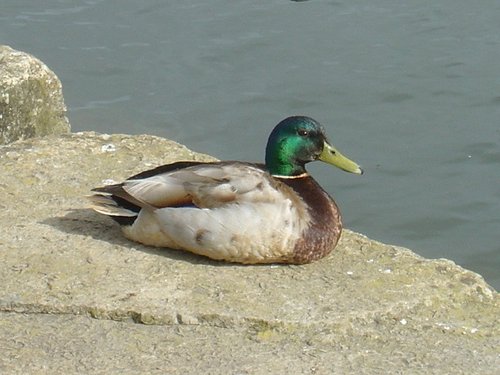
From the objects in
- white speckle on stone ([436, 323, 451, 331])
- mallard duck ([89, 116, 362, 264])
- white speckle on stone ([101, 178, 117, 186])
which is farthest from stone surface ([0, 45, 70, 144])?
white speckle on stone ([436, 323, 451, 331])

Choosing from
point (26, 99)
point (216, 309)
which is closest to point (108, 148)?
point (26, 99)

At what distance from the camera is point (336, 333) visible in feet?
15.7

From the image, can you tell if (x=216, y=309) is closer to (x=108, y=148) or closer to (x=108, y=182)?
(x=108, y=182)

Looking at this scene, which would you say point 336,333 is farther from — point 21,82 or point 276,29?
point 276,29

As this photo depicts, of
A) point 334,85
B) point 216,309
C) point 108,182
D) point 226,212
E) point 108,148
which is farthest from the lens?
point 334,85

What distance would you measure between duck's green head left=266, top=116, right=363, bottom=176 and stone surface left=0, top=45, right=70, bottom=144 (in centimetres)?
230

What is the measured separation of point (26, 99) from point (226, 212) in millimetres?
2610

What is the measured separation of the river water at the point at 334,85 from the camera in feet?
29.2

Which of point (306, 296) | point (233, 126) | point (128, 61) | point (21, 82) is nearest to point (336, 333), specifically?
point (306, 296)

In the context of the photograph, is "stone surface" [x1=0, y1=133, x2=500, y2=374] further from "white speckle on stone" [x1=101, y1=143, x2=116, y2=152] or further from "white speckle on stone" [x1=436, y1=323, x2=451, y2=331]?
"white speckle on stone" [x1=101, y1=143, x2=116, y2=152]

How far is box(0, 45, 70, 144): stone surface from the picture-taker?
7.30 metres

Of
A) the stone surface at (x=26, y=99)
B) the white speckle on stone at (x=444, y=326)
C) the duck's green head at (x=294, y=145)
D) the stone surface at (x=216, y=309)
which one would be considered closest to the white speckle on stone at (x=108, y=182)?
the stone surface at (x=216, y=309)

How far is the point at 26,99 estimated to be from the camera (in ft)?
24.2

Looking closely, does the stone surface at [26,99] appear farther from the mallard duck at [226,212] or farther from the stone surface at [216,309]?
the mallard duck at [226,212]
